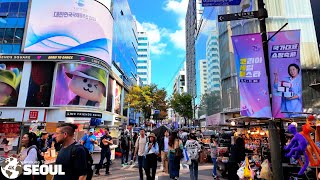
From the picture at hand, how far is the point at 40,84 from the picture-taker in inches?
1099

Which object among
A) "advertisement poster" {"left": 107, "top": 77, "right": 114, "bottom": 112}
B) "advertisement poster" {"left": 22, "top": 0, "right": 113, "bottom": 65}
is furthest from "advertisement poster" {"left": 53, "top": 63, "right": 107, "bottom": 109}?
"advertisement poster" {"left": 107, "top": 77, "right": 114, "bottom": 112}

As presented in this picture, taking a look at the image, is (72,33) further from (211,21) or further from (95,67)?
(211,21)

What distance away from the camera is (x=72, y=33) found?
28484 mm

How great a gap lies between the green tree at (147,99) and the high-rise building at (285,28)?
1411 cm

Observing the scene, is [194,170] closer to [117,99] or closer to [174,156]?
[174,156]

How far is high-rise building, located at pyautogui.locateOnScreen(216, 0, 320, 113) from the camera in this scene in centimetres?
1986

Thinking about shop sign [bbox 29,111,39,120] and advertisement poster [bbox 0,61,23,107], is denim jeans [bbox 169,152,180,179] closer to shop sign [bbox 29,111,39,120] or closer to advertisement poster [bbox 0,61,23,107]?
shop sign [bbox 29,111,39,120]

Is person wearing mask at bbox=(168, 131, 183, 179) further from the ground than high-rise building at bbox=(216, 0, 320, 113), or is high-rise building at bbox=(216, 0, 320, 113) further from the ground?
high-rise building at bbox=(216, 0, 320, 113)

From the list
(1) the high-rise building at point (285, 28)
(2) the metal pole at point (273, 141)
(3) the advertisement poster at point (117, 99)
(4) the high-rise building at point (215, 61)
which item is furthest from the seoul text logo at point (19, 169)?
(3) the advertisement poster at point (117, 99)

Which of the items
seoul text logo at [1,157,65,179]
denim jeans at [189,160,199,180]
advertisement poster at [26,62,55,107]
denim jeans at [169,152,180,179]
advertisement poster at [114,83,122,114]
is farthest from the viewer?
advertisement poster at [114,83,122,114]

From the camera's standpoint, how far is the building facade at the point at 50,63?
27234 mm

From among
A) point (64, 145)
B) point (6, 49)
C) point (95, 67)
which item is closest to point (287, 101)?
point (64, 145)

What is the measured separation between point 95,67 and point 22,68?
8.93 meters

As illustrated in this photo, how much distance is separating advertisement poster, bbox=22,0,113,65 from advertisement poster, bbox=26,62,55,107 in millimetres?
2000
